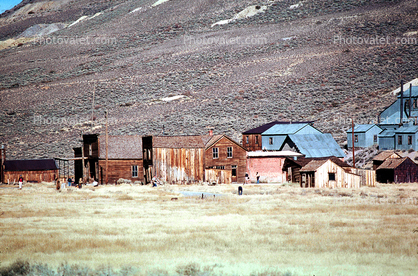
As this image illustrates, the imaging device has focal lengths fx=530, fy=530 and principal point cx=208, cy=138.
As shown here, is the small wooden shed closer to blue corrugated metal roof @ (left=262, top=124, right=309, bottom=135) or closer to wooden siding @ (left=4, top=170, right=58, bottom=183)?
blue corrugated metal roof @ (left=262, top=124, right=309, bottom=135)

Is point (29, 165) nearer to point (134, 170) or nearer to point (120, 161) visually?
point (120, 161)

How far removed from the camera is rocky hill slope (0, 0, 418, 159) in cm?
8550

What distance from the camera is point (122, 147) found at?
4831cm

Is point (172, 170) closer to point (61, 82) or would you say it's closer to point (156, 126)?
point (156, 126)

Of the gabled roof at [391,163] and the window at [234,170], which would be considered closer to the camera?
the gabled roof at [391,163]

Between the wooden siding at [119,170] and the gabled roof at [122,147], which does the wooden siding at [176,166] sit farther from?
the gabled roof at [122,147]

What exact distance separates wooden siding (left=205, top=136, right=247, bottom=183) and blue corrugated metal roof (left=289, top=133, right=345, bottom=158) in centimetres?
690

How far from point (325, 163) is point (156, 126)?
158ft

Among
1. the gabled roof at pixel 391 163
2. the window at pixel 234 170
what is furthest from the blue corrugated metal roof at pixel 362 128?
the window at pixel 234 170

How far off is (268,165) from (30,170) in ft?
81.4

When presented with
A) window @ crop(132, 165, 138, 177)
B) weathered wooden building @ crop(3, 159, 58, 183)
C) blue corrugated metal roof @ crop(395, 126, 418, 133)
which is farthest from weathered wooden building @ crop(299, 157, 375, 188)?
weathered wooden building @ crop(3, 159, 58, 183)

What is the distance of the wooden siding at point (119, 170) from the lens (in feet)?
155

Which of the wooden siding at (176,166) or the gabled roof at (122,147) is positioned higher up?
the gabled roof at (122,147)

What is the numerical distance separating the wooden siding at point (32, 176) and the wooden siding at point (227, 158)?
1872 cm
